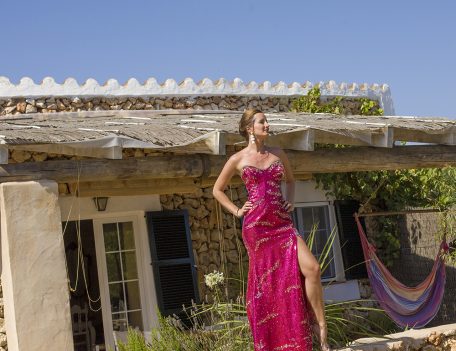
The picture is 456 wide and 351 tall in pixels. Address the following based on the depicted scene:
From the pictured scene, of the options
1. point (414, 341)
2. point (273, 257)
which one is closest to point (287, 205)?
point (273, 257)

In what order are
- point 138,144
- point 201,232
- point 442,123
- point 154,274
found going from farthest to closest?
point 201,232 < point 154,274 < point 442,123 < point 138,144

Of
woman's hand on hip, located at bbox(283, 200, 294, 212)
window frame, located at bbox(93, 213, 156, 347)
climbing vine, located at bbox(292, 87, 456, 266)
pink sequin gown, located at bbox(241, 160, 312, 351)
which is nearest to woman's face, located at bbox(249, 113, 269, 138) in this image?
pink sequin gown, located at bbox(241, 160, 312, 351)

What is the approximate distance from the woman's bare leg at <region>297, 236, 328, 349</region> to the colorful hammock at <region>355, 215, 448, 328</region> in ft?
12.8

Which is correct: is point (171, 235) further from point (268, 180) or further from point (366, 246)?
point (268, 180)

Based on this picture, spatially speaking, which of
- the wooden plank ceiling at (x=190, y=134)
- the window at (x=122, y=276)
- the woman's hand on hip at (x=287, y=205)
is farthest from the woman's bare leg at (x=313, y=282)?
the window at (x=122, y=276)

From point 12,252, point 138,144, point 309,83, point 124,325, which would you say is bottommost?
point 124,325

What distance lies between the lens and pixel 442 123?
9.04m

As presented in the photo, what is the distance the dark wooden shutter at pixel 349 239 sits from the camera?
12.0 meters

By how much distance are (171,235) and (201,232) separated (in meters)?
0.60

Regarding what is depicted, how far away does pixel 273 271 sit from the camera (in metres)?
6.27

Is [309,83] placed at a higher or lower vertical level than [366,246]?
higher

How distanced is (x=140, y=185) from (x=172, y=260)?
145cm

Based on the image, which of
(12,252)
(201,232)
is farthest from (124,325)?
(12,252)

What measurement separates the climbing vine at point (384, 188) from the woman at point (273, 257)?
554cm
